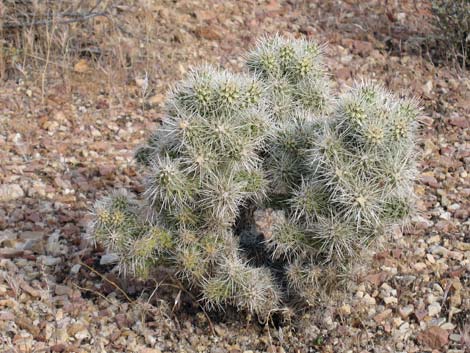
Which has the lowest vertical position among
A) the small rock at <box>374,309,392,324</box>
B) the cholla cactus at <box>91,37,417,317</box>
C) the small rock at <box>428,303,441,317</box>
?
the small rock at <box>374,309,392,324</box>

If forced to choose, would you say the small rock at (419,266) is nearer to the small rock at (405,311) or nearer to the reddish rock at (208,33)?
the small rock at (405,311)

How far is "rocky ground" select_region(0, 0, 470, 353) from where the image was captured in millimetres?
3727

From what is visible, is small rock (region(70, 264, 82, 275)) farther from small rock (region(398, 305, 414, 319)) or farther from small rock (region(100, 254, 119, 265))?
small rock (region(398, 305, 414, 319))

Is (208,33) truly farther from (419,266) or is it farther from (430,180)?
(419,266)

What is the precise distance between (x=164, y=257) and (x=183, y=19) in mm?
3453

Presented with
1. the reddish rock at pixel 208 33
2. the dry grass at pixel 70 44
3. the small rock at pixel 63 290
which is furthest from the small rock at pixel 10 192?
the reddish rock at pixel 208 33

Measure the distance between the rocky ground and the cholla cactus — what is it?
0.75ft

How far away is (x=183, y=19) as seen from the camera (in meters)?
6.61

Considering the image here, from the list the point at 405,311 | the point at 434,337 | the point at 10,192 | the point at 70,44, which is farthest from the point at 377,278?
the point at 70,44

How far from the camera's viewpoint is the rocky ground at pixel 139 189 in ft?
12.2

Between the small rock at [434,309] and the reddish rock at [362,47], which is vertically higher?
the small rock at [434,309]

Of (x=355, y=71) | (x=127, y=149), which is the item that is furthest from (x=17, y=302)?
(x=355, y=71)

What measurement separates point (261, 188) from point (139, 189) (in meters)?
1.53

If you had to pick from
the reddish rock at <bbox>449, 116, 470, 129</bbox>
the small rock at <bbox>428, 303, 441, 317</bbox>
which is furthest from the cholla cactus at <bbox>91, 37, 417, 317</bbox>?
the reddish rock at <bbox>449, 116, 470, 129</bbox>
